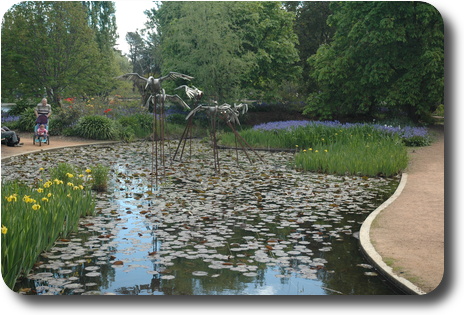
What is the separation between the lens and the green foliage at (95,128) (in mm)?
17875

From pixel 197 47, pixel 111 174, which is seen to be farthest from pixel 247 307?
pixel 197 47

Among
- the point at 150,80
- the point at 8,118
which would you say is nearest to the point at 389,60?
the point at 150,80

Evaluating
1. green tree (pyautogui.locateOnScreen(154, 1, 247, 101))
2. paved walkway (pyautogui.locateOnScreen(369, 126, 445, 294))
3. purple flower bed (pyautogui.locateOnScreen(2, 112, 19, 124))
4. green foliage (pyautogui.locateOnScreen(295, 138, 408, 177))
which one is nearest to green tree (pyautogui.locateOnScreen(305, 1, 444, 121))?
green foliage (pyautogui.locateOnScreen(295, 138, 408, 177))

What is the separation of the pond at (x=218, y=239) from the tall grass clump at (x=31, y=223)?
0.46 feet

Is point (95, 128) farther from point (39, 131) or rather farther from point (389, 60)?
point (389, 60)

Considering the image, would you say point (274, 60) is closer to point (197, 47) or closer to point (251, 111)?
point (251, 111)

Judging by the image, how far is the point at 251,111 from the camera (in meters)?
23.4

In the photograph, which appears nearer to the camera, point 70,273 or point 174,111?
point 70,273

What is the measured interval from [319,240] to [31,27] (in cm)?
940

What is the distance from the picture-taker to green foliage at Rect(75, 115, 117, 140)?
17875mm

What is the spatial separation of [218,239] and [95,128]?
13271 millimetres

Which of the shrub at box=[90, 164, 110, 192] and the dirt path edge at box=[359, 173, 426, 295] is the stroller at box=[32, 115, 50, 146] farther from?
the dirt path edge at box=[359, 173, 426, 295]

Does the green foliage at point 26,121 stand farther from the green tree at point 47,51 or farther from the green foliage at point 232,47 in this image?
the green foliage at point 232,47

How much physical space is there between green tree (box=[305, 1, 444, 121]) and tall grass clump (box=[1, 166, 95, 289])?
6.73 metres
